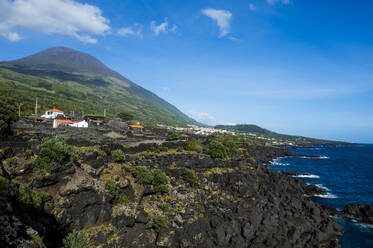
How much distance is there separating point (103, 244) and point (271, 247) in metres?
20.5

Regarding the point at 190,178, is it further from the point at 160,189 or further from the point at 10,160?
the point at 10,160

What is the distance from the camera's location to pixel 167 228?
2694 centimetres

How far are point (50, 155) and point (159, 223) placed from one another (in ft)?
51.3

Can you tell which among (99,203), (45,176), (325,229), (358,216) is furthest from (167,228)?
(358,216)

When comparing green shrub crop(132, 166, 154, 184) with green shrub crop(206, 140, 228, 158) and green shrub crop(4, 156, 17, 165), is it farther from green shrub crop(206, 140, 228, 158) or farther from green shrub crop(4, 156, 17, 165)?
green shrub crop(206, 140, 228, 158)

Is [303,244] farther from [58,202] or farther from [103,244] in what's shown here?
[58,202]

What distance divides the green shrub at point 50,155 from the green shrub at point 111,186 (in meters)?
6.29

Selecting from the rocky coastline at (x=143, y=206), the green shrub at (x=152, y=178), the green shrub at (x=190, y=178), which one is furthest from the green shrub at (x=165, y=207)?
the green shrub at (x=190, y=178)

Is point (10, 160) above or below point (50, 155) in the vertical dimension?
below

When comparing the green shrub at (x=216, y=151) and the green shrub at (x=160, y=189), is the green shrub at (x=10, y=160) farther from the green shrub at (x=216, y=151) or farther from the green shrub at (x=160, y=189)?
the green shrub at (x=216, y=151)

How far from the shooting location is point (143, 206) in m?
29.5

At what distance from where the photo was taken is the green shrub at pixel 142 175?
32.5 meters

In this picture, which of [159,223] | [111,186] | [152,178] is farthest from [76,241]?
[152,178]

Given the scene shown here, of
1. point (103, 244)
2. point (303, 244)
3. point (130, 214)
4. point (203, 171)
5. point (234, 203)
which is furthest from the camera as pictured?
point (203, 171)
